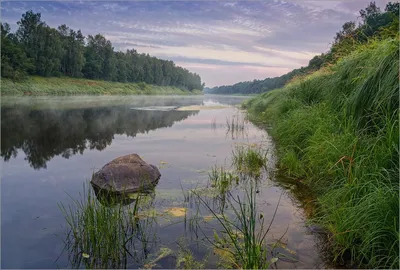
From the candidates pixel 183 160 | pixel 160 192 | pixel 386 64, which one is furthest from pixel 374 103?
pixel 183 160

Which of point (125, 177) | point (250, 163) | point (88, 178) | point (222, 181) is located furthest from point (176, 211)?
point (250, 163)

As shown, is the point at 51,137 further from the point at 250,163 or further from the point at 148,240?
the point at 148,240

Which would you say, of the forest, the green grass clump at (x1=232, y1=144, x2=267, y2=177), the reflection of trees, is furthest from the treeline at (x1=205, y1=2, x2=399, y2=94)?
the reflection of trees

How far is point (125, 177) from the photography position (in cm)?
629

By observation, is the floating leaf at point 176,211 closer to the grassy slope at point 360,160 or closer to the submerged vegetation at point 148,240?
the submerged vegetation at point 148,240

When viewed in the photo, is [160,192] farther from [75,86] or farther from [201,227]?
[75,86]

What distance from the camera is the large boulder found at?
6.05m

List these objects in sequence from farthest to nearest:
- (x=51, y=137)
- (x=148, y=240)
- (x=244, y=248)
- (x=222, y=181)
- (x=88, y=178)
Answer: (x=51, y=137) < (x=88, y=178) < (x=222, y=181) < (x=148, y=240) < (x=244, y=248)

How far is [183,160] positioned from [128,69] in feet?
279

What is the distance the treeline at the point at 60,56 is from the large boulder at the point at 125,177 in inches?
1685

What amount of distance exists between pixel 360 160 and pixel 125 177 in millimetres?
4190

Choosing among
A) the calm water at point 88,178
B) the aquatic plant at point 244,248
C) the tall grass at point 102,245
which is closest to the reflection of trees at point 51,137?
the calm water at point 88,178

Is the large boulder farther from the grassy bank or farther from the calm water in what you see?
the grassy bank

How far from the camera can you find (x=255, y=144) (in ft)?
34.3
